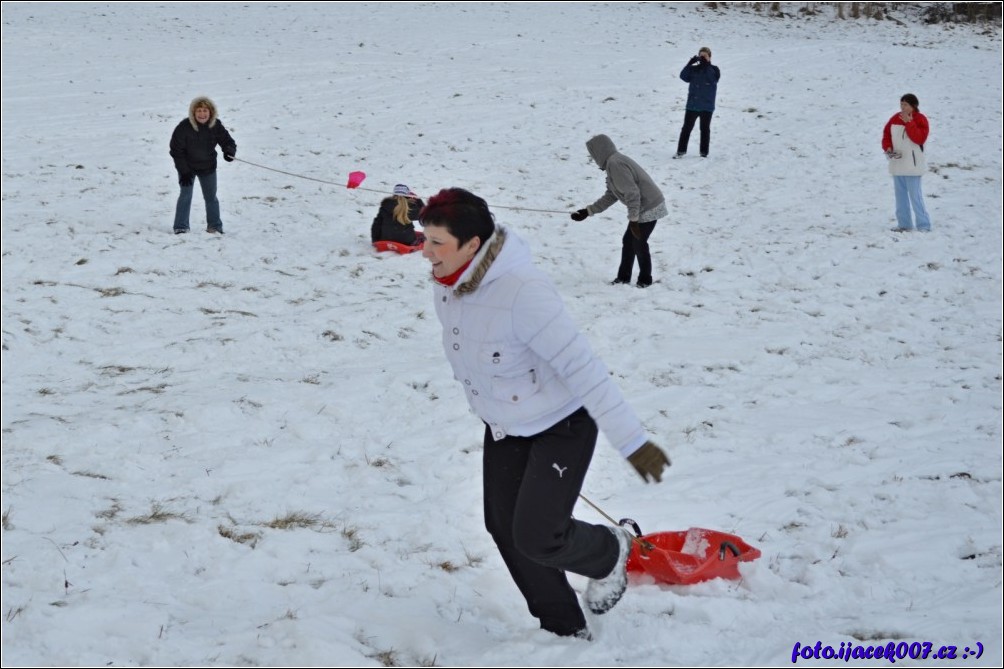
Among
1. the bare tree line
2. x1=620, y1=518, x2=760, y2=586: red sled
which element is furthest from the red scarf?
the bare tree line

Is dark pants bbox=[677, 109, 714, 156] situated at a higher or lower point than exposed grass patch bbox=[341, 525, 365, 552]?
higher

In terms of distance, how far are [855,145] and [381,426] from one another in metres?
12.4

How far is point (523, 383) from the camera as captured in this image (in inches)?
131

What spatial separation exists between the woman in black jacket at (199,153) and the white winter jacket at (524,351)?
26.4 feet

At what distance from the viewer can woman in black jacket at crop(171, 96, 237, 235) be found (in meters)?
10.4

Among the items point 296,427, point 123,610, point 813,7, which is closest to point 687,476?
point 296,427

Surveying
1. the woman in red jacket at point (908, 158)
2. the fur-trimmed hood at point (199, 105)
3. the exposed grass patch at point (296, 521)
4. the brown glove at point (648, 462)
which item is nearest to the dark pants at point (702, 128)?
the woman in red jacket at point (908, 158)

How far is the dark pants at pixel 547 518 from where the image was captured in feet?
10.8

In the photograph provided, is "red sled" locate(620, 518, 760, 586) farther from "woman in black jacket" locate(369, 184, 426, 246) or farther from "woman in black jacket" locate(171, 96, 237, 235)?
"woman in black jacket" locate(171, 96, 237, 235)

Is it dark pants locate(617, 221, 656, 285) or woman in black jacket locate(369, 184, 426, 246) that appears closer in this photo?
dark pants locate(617, 221, 656, 285)

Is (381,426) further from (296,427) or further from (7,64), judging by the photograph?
(7,64)

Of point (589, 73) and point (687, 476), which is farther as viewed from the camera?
point (589, 73)

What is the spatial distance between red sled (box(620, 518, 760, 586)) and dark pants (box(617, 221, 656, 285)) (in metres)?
5.08

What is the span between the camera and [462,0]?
29453 mm
